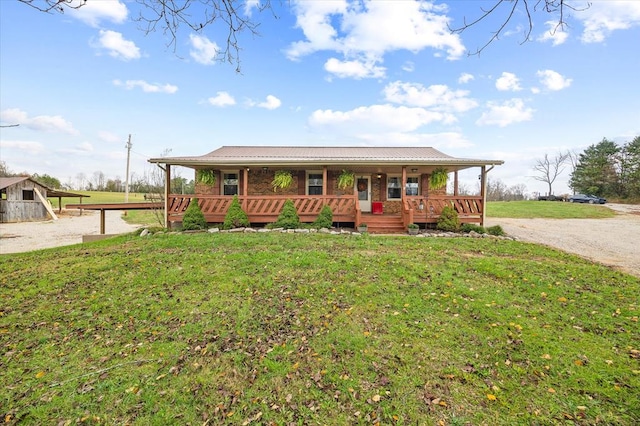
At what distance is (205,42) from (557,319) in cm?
609

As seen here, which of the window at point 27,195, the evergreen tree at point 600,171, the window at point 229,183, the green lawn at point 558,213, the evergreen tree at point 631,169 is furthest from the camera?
the evergreen tree at point 600,171

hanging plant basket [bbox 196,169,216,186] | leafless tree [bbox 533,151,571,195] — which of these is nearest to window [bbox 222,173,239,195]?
hanging plant basket [bbox 196,169,216,186]

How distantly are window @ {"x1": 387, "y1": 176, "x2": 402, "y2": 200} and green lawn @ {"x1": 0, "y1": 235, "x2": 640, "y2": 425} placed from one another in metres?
7.76

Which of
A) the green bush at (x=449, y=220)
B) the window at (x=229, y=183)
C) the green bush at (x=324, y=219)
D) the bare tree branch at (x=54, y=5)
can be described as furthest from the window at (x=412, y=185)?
the bare tree branch at (x=54, y=5)

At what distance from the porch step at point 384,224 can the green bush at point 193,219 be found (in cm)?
657

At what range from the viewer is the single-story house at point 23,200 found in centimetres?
2147

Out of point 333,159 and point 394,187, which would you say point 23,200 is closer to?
point 333,159

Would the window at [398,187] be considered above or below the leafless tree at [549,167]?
below

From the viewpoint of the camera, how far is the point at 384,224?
1155 centimetres

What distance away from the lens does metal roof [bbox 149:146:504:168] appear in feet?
36.8

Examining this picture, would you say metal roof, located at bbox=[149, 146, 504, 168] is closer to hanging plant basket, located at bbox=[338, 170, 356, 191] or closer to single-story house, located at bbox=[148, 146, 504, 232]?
single-story house, located at bbox=[148, 146, 504, 232]

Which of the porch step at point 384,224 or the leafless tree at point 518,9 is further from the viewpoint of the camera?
the porch step at point 384,224

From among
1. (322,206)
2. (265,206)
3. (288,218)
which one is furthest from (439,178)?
(265,206)

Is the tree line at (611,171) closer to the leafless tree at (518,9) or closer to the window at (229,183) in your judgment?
the window at (229,183)
